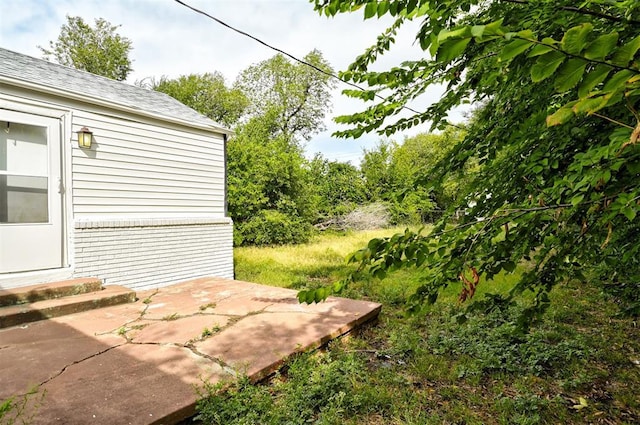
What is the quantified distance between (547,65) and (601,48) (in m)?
0.07

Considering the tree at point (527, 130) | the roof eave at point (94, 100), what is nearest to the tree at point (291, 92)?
the roof eave at point (94, 100)

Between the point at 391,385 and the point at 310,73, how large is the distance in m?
20.9

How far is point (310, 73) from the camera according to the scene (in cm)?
2064

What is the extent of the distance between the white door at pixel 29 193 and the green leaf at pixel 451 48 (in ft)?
15.8

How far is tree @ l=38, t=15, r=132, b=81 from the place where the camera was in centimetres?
1791

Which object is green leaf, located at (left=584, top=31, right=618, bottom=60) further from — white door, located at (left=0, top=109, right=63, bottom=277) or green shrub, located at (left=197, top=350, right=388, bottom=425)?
white door, located at (left=0, top=109, right=63, bottom=277)

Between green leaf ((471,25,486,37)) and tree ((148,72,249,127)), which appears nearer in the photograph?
green leaf ((471,25,486,37))

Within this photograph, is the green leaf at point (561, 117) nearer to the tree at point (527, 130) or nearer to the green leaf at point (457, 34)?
the tree at point (527, 130)

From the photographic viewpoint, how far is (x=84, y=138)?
4188 millimetres

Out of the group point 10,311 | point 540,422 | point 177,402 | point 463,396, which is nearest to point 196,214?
point 10,311

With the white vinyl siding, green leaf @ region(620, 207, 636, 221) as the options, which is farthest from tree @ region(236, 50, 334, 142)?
green leaf @ region(620, 207, 636, 221)

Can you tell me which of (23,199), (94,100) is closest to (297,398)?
(23,199)

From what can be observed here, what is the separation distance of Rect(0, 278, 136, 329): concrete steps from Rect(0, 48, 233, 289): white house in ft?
1.12

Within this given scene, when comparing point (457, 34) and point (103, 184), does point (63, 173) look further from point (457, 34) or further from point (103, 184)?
point (457, 34)
